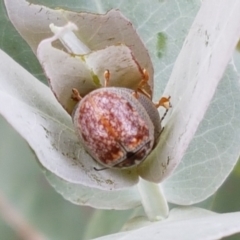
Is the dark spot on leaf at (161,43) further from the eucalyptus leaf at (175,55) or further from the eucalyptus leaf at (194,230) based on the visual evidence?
the eucalyptus leaf at (194,230)

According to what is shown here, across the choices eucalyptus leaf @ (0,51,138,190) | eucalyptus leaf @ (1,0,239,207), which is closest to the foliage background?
eucalyptus leaf @ (1,0,239,207)

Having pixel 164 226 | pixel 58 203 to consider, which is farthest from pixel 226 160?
pixel 58 203

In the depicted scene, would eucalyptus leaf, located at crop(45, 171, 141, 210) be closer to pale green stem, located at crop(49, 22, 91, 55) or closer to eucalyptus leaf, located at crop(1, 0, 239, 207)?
eucalyptus leaf, located at crop(1, 0, 239, 207)

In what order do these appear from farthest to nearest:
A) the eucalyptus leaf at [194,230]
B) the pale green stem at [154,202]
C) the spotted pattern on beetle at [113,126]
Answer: the pale green stem at [154,202] < the spotted pattern on beetle at [113,126] < the eucalyptus leaf at [194,230]

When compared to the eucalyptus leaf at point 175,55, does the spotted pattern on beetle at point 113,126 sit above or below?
above

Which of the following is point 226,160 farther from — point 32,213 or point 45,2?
point 32,213

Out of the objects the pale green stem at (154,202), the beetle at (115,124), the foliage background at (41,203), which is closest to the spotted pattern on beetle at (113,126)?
the beetle at (115,124)

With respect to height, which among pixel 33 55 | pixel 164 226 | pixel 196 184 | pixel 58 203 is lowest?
pixel 58 203
